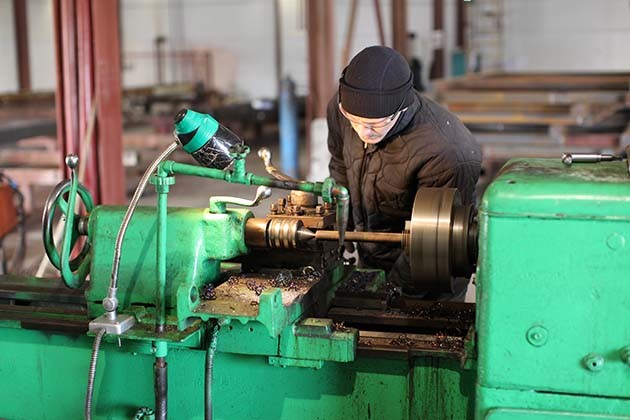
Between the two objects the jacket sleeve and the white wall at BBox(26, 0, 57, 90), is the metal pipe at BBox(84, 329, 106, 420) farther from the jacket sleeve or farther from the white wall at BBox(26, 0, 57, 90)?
the white wall at BBox(26, 0, 57, 90)

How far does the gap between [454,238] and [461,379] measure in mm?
257

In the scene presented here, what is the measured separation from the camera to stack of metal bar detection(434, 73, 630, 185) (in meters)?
5.16

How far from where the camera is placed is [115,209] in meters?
1.56

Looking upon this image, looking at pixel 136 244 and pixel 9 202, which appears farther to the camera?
pixel 9 202

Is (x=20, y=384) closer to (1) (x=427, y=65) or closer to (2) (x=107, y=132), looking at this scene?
(2) (x=107, y=132)

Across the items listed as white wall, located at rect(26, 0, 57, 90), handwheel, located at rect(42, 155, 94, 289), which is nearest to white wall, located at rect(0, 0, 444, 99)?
white wall, located at rect(26, 0, 57, 90)

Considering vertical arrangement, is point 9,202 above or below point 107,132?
below

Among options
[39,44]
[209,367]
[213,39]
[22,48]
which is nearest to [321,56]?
[209,367]

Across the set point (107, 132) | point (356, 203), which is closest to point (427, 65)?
point (107, 132)

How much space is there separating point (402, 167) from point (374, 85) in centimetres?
26

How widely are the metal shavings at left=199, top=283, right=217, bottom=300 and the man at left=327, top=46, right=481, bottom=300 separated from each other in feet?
1.95

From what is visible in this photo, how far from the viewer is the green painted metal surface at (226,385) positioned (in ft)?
4.76

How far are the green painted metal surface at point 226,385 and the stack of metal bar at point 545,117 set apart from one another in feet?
13.3

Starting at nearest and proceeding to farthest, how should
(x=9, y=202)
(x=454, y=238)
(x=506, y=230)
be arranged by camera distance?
(x=506, y=230) < (x=454, y=238) < (x=9, y=202)
